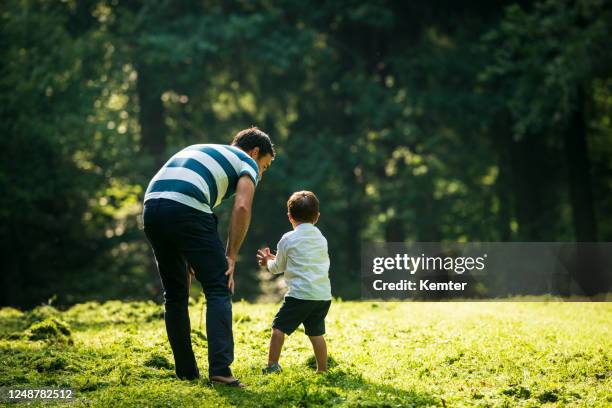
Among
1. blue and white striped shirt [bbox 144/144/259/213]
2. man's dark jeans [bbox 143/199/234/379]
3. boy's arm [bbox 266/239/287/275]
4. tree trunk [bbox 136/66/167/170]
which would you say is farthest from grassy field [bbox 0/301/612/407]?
tree trunk [bbox 136/66/167/170]

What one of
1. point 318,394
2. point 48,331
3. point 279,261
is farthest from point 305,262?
point 48,331

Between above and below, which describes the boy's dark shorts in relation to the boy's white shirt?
below

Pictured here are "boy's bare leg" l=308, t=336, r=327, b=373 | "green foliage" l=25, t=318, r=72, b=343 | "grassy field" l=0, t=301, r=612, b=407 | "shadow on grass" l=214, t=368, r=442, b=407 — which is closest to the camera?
"shadow on grass" l=214, t=368, r=442, b=407

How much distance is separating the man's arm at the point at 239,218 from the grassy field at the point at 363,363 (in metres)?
0.98

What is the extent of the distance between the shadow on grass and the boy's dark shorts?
380 millimetres

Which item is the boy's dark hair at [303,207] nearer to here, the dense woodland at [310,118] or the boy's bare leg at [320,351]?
the boy's bare leg at [320,351]

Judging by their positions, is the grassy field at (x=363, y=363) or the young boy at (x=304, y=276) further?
the young boy at (x=304, y=276)

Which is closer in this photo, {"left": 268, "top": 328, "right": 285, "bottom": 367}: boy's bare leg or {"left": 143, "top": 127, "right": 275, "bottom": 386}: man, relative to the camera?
{"left": 143, "top": 127, "right": 275, "bottom": 386}: man

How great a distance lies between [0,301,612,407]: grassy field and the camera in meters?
6.07

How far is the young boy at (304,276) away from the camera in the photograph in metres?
6.66

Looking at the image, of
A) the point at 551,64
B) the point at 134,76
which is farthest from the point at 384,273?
the point at 134,76

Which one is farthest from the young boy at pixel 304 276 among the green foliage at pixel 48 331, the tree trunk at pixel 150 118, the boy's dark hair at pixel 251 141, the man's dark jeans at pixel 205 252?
the tree trunk at pixel 150 118

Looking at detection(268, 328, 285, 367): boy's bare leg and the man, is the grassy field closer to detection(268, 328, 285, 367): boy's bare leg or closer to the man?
detection(268, 328, 285, 367): boy's bare leg

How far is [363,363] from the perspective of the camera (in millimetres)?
7309
